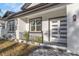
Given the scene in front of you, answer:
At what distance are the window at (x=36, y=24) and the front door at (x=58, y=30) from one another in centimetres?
63

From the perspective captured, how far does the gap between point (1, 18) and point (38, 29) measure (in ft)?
6.38

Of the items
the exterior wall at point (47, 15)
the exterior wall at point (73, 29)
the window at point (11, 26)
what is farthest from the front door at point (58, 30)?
the window at point (11, 26)

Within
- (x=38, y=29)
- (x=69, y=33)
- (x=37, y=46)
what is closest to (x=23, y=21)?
(x=38, y=29)

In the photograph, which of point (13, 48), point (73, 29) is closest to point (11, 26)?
point (13, 48)

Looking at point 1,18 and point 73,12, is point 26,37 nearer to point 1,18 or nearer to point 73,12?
point 1,18

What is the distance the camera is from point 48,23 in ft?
33.4

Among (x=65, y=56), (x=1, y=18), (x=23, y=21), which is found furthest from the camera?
(x=23, y=21)

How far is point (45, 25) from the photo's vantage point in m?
9.80

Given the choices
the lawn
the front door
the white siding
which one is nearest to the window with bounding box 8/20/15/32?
the lawn

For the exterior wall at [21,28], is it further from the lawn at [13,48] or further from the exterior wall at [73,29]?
the exterior wall at [73,29]

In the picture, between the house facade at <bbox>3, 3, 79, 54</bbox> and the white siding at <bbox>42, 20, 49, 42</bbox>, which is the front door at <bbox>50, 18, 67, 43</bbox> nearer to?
the house facade at <bbox>3, 3, 79, 54</bbox>

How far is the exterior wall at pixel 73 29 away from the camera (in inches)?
348

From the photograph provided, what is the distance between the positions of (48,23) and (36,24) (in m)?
0.64

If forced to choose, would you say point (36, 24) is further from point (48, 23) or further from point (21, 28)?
point (21, 28)
